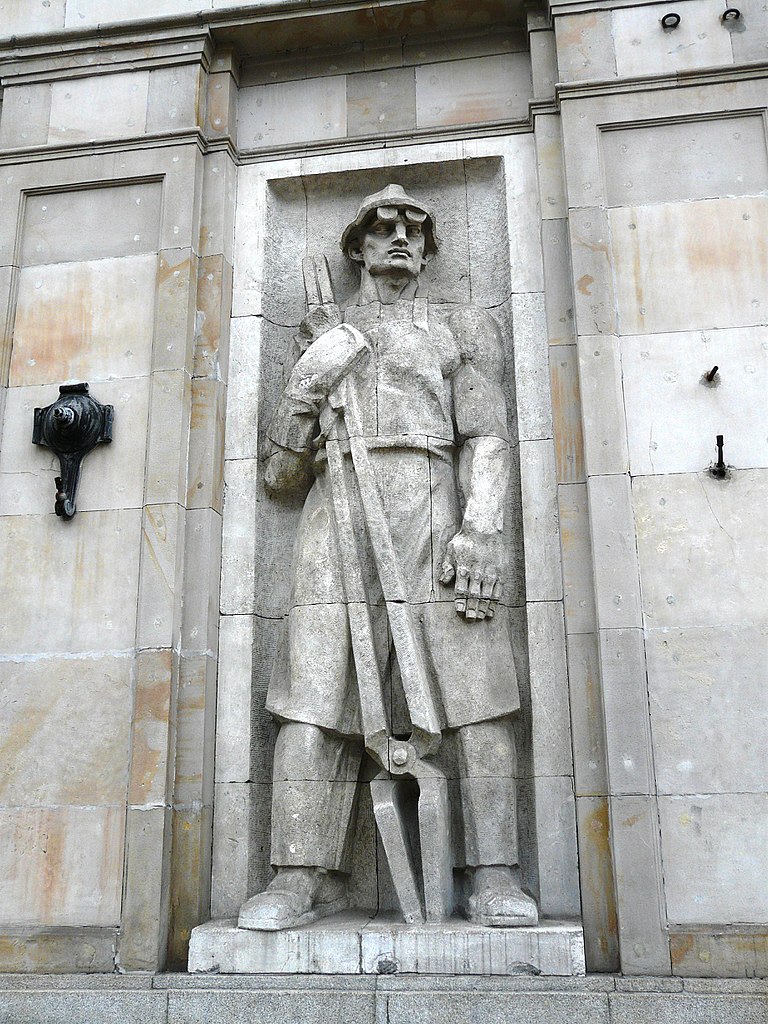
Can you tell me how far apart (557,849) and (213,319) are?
4.81 m

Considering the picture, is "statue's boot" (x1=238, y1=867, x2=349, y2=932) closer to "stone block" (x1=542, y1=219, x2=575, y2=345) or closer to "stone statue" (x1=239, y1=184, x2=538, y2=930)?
"stone statue" (x1=239, y1=184, x2=538, y2=930)

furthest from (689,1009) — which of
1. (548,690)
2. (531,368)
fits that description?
(531,368)

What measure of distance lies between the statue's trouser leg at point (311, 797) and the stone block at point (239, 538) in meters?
1.14

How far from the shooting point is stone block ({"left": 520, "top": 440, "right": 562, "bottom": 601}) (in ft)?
25.6

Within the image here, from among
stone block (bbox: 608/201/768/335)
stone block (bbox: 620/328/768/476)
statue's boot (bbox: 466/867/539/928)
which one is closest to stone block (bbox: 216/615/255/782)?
statue's boot (bbox: 466/867/539/928)

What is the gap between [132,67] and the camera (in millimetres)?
9250

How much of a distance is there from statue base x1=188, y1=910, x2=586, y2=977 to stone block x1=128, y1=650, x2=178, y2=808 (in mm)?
1034

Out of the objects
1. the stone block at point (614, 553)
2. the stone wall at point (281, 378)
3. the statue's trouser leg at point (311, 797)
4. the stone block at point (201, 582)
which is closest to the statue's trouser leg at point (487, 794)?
the stone wall at point (281, 378)

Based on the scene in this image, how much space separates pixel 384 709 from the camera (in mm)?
7457

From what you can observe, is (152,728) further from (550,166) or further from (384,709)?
(550,166)

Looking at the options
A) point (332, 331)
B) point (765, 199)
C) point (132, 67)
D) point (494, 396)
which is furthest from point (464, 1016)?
point (132, 67)

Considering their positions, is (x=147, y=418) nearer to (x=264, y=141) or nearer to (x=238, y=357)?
(x=238, y=357)

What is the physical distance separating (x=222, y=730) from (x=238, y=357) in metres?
3.01

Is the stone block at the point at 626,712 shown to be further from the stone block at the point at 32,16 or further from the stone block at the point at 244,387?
the stone block at the point at 32,16
